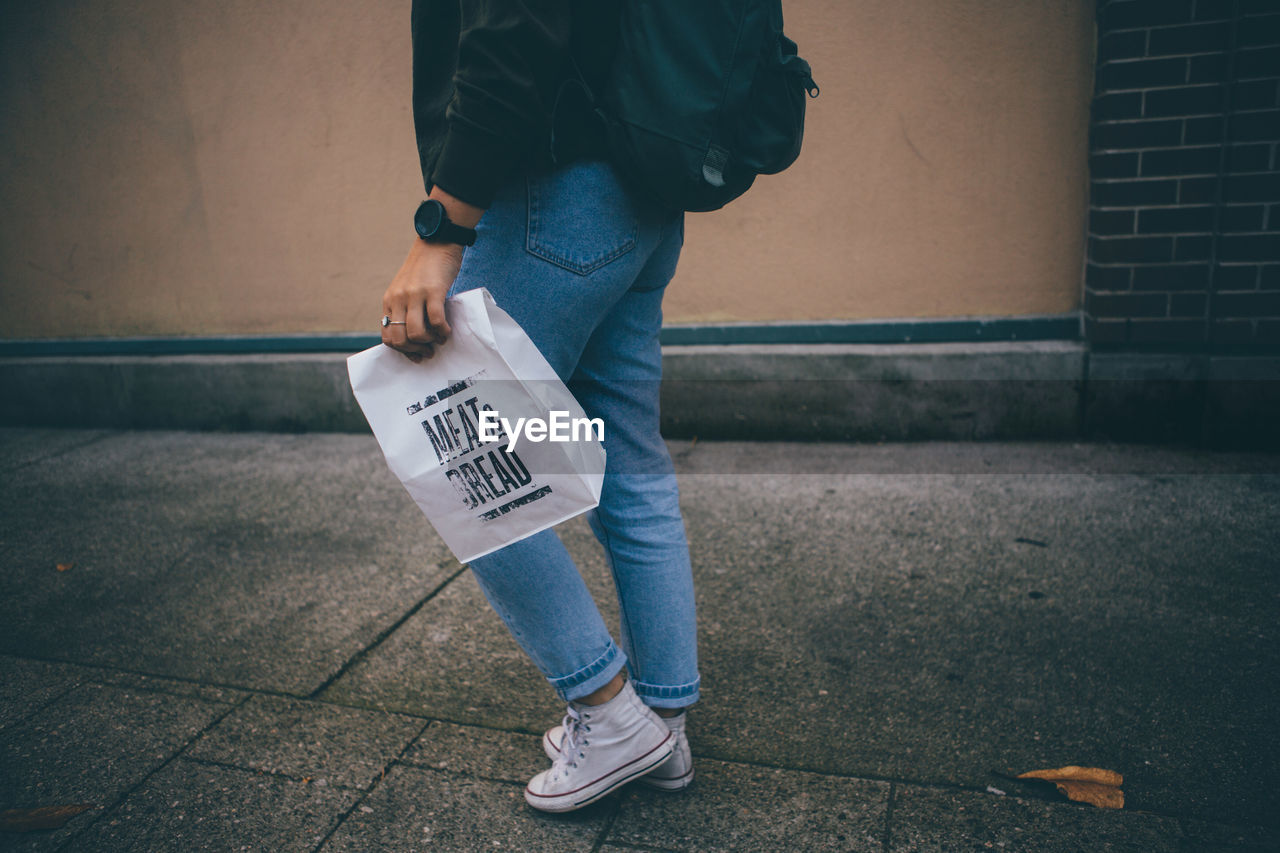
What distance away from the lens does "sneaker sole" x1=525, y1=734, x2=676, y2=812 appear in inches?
65.1

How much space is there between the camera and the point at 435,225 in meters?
1.30

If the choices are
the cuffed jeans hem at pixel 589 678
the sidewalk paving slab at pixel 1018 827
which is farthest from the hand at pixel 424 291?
the sidewalk paving slab at pixel 1018 827

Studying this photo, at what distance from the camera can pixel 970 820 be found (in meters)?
1.62

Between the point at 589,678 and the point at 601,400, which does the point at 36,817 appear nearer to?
the point at 589,678

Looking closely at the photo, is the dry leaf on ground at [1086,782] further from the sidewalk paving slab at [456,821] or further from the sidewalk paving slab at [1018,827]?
the sidewalk paving slab at [456,821]

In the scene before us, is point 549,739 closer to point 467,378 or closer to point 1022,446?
point 467,378

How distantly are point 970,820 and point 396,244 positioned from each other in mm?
3338

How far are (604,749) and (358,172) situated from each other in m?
3.16

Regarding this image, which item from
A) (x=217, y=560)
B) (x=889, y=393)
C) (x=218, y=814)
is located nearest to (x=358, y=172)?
(x=217, y=560)

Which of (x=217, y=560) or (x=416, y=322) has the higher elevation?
(x=416, y=322)

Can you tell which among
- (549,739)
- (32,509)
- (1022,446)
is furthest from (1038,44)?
(32,509)

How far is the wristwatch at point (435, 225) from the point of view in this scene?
4.26 feet

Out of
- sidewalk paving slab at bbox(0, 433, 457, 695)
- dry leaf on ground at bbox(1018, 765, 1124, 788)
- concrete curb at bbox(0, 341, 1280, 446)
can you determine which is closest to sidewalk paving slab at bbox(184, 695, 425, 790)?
sidewalk paving slab at bbox(0, 433, 457, 695)

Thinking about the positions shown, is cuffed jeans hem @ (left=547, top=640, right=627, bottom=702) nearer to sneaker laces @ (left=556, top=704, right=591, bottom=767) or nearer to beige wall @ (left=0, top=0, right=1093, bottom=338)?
sneaker laces @ (left=556, top=704, right=591, bottom=767)
